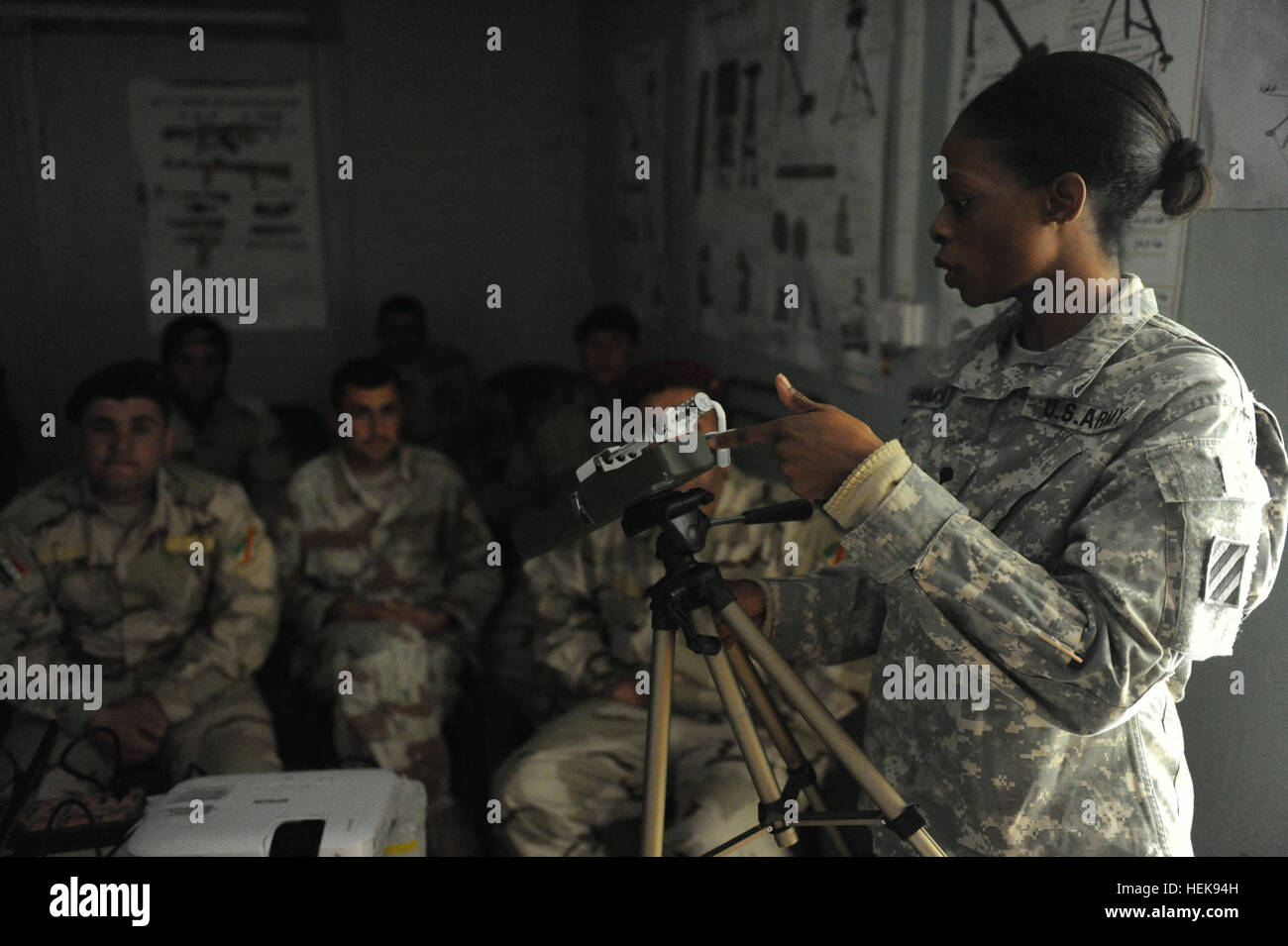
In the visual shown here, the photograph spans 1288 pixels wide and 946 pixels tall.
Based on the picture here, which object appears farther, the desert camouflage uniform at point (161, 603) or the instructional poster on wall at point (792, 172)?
the instructional poster on wall at point (792, 172)

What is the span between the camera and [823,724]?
94 cm

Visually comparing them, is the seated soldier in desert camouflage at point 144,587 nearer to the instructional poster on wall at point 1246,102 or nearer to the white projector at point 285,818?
the white projector at point 285,818

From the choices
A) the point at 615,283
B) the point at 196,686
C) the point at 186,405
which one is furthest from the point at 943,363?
the point at 615,283

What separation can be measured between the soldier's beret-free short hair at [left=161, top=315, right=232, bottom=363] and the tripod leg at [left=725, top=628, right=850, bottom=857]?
2678mm

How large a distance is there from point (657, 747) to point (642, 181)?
307 centimetres

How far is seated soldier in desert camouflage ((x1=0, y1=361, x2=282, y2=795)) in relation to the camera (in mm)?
2004

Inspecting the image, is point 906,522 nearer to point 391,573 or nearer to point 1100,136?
point 1100,136

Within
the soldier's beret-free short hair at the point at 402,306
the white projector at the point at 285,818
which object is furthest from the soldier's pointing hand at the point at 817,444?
the soldier's beret-free short hair at the point at 402,306

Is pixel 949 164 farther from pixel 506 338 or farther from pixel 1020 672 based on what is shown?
pixel 506 338

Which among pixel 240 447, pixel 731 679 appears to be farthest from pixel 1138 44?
pixel 240 447

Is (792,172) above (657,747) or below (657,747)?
above

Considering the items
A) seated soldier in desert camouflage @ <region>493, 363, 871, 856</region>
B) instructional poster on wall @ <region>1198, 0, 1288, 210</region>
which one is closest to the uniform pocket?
instructional poster on wall @ <region>1198, 0, 1288, 210</region>

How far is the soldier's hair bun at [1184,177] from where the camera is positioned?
853 mm

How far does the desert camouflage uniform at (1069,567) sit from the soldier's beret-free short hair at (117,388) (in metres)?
1.56
